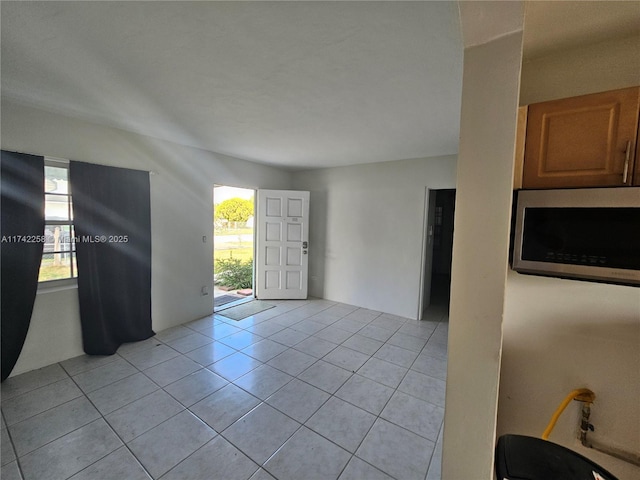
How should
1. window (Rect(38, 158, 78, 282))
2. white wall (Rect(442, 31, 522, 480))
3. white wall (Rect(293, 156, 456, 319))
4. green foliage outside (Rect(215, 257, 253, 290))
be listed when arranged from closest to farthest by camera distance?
white wall (Rect(442, 31, 522, 480)) < window (Rect(38, 158, 78, 282)) < white wall (Rect(293, 156, 456, 319)) < green foliage outside (Rect(215, 257, 253, 290))

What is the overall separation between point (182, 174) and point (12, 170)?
58.3 inches

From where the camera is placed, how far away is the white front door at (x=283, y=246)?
180 inches

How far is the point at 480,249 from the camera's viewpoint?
812mm

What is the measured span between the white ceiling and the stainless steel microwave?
29.2 inches

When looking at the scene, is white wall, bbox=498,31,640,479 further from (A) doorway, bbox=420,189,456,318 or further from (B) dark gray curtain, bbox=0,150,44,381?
(B) dark gray curtain, bbox=0,150,44,381

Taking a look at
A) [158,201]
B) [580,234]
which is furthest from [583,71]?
[158,201]

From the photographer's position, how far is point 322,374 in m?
2.46

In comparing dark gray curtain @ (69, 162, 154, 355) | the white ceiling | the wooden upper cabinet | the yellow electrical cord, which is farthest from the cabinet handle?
dark gray curtain @ (69, 162, 154, 355)

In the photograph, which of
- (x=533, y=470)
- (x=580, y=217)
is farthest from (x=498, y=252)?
(x=533, y=470)

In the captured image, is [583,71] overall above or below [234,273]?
above

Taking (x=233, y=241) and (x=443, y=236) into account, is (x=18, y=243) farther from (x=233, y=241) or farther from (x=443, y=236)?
(x=443, y=236)

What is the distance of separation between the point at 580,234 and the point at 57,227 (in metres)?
3.95

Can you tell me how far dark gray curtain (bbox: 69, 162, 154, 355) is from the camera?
259cm

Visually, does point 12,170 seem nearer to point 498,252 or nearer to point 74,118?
point 74,118
